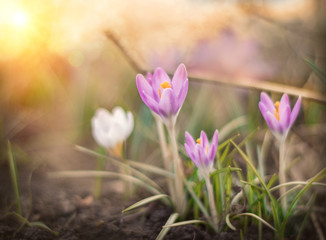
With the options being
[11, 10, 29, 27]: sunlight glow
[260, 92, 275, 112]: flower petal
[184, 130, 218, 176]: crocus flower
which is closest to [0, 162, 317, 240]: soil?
[184, 130, 218, 176]: crocus flower

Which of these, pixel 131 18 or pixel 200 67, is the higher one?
pixel 131 18

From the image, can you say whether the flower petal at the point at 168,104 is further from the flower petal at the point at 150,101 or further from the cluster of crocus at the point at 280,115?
the cluster of crocus at the point at 280,115

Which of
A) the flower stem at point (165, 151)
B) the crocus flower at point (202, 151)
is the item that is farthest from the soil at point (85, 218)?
the crocus flower at point (202, 151)

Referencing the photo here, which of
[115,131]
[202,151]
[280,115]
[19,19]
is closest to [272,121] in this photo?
[280,115]

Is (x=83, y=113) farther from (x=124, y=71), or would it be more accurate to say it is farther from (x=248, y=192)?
(x=248, y=192)

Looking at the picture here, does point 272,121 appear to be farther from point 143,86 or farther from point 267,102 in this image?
point 143,86

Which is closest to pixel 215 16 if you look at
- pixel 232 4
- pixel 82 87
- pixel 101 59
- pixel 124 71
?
pixel 232 4
